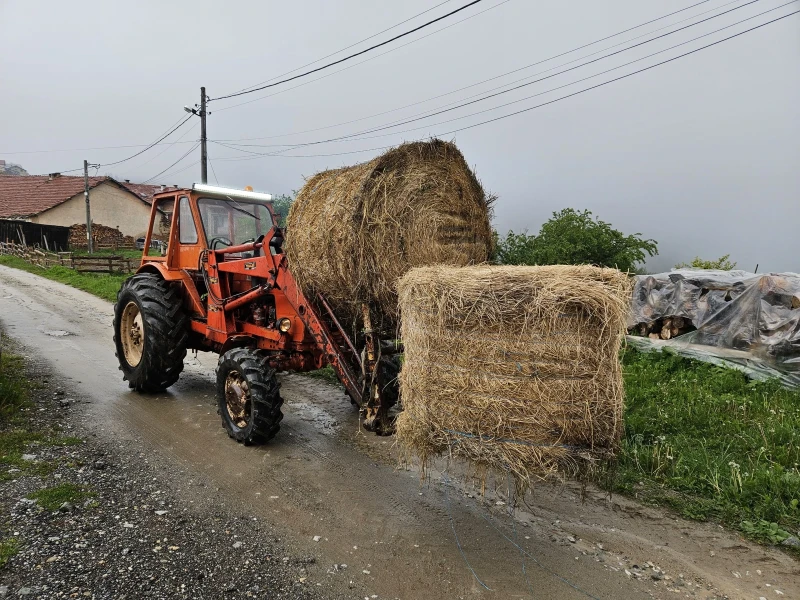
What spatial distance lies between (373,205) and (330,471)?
225 cm


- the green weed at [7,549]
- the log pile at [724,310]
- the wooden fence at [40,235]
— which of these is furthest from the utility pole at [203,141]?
the wooden fence at [40,235]

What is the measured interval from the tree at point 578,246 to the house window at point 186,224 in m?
7.36

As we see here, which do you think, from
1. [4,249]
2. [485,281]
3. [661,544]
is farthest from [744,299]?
[4,249]

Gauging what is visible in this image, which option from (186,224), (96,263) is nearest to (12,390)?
(186,224)

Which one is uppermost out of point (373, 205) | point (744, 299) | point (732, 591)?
point (373, 205)

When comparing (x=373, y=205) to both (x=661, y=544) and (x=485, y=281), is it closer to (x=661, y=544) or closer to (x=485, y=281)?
(x=485, y=281)

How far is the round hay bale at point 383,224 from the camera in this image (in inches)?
165

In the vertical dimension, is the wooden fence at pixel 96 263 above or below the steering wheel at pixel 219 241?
below

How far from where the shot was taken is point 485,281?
284cm

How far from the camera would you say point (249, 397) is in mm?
4930

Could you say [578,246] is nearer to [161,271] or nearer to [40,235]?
[161,271]

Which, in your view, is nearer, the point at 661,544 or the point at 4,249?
the point at 661,544

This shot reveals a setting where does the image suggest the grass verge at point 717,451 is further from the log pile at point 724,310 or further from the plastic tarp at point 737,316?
the log pile at point 724,310

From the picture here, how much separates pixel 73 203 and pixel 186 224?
104 feet
